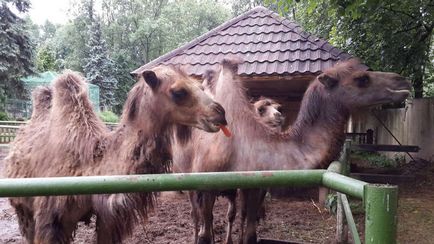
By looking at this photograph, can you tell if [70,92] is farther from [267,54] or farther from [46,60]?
[46,60]

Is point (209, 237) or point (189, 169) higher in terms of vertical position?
point (189, 169)

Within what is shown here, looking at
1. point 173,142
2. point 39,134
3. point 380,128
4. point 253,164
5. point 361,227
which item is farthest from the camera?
point 380,128

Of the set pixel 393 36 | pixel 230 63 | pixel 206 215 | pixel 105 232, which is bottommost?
pixel 206 215

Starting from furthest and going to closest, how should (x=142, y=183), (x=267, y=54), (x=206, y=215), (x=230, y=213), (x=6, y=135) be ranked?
(x=6, y=135) → (x=267, y=54) → (x=230, y=213) → (x=206, y=215) → (x=142, y=183)

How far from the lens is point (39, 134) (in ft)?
11.0

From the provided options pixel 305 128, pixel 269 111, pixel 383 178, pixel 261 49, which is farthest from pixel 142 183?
pixel 383 178

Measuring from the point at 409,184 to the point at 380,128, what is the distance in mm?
5186

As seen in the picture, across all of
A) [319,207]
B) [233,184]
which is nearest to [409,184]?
[319,207]

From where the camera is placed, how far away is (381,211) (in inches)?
40.9

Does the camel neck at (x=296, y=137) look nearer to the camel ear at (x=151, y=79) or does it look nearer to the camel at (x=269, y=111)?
the camel at (x=269, y=111)

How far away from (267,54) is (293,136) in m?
3.14

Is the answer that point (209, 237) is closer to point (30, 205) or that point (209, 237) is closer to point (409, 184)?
point (30, 205)

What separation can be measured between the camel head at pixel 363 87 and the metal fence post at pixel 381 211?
10.1ft

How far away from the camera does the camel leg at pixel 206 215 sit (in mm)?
4238
